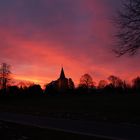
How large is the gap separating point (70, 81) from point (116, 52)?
11575cm

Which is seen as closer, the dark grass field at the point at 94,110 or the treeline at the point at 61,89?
the dark grass field at the point at 94,110

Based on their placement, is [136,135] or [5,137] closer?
[5,137]

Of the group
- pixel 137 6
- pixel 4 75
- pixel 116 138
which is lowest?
pixel 116 138

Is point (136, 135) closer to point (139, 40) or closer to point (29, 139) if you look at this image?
point (29, 139)

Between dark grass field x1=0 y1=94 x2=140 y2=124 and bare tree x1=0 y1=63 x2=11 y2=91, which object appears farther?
bare tree x1=0 y1=63 x2=11 y2=91

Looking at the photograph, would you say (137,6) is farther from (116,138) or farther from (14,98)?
(14,98)

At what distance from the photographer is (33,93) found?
80.9 metres

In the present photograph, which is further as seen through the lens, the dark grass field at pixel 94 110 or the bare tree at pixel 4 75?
the bare tree at pixel 4 75

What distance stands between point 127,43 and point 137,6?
3.10 meters

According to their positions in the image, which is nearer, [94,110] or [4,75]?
[94,110]

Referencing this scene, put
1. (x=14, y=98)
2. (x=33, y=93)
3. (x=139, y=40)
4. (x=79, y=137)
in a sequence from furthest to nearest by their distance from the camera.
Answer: (x=33, y=93) < (x=14, y=98) < (x=139, y=40) < (x=79, y=137)

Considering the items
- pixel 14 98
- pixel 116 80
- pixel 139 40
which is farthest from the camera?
pixel 116 80

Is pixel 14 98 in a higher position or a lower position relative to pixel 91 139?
higher

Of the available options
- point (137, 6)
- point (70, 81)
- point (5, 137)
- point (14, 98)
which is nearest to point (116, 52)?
point (137, 6)
